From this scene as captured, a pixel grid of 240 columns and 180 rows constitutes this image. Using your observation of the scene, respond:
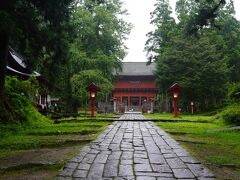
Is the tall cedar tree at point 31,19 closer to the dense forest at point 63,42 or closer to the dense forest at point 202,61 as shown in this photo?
the dense forest at point 63,42

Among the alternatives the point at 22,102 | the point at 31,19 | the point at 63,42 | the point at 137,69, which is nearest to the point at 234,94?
the point at 63,42

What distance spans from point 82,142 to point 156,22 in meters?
38.8

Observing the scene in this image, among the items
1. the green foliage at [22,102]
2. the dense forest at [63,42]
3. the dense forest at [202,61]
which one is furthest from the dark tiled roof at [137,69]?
the green foliage at [22,102]

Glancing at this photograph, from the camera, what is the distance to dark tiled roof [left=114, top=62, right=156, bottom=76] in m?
59.3

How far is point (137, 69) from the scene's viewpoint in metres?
61.0

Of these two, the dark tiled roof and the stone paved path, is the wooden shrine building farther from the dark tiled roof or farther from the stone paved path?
the stone paved path

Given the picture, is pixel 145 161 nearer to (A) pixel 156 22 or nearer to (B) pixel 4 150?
(B) pixel 4 150

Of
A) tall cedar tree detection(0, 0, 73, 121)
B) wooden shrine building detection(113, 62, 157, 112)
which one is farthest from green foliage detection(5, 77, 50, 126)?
wooden shrine building detection(113, 62, 157, 112)

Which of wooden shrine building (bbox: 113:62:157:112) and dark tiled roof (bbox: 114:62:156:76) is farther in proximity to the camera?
dark tiled roof (bbox: 114:62:156:76)

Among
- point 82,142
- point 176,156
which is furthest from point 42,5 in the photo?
point 176,156

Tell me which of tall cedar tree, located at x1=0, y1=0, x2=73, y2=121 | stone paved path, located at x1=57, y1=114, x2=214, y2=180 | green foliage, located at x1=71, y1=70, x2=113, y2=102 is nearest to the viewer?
stone paved path, located at x1=57, y1=114, x2=214, y2=180

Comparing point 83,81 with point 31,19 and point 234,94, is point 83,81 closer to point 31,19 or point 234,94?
point 234,94

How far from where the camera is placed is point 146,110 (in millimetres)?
39906

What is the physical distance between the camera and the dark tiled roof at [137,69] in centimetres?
5931
